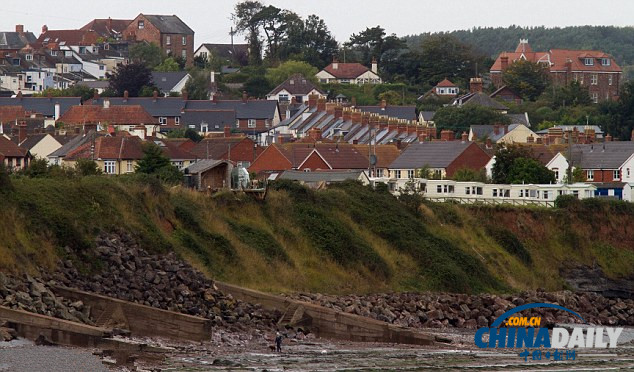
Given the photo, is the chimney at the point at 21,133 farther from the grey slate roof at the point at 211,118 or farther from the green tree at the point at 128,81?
the green tree at the point at 128,81

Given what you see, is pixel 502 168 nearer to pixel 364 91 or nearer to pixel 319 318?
pixel 319 318

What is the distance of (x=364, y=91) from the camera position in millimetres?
152125

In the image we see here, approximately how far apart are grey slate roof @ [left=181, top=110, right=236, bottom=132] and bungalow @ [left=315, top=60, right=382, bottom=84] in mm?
30164

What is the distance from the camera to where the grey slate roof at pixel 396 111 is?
432ft

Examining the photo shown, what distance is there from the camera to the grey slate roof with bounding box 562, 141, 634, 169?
9031 centimetres

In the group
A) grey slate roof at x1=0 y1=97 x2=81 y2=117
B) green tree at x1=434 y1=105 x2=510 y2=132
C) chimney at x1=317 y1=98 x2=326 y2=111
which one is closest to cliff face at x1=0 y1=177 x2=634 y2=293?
green tree at x1=434 y1=105 x2=510 y2=132

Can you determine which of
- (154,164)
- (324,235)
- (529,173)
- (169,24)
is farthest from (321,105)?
(324,235)

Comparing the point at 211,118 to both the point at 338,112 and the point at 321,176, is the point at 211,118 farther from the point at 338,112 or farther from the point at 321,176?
the point at 321,176

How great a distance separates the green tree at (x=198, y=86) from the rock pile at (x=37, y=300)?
101250 mm

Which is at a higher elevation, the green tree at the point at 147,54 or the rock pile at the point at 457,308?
the green tree at the point at 147,54

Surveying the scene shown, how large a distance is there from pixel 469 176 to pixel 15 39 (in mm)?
109415

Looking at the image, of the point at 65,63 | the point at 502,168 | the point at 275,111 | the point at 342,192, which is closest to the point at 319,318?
the point at 342,192

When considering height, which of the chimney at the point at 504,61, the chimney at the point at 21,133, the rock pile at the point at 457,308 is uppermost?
the chimney at the point at 504,61

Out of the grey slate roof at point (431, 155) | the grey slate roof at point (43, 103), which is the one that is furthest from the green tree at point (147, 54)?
the grey slate roof at point (431, 155)
